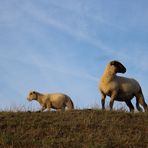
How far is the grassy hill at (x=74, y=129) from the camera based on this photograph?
50.0ft

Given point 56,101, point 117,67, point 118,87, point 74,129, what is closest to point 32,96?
point 56,101

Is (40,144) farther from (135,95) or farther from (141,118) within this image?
(135,95)

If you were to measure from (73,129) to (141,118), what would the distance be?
2894 millimetres

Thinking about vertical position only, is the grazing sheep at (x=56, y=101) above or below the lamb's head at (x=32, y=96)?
below

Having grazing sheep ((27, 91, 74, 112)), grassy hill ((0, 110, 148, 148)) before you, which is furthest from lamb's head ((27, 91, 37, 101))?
grassy hill ((0, 110, 148, 148))

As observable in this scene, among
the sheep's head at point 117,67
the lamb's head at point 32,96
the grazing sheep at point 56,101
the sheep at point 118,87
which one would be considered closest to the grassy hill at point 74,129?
the sheep at point 118,87

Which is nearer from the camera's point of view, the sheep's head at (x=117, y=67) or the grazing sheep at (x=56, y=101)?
the sheep's head at (x=117, y=67)

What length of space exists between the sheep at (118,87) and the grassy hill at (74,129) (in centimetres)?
409

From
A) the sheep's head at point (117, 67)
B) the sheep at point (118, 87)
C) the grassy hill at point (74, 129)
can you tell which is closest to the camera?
the grassy hill at point (74, 129)

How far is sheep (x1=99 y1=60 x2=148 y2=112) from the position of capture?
22.9 meters

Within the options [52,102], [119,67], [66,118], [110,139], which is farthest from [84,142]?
[52,102]

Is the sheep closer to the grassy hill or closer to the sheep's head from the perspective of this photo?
the sheep's head

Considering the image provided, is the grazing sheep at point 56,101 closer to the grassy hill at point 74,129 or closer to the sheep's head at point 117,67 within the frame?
the sheep's head at point 117,67

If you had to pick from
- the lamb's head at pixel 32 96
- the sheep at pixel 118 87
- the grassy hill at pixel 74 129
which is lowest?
the grassy hill at pixel 74 129
